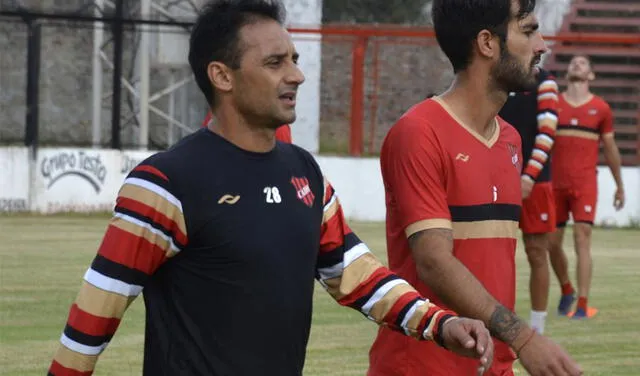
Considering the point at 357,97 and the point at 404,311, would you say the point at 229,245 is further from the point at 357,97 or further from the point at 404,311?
the point at 357,97

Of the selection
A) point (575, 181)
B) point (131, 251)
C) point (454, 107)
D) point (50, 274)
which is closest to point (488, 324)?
point (454, 107)

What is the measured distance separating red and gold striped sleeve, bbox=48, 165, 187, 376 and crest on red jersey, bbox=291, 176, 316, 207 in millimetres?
378

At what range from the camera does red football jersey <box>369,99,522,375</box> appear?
527 cm

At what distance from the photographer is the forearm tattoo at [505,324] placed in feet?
16.1

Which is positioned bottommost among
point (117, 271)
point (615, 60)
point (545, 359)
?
point (615, 60)

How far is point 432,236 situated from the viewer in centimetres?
519

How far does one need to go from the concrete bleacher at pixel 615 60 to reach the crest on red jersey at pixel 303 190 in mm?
22346

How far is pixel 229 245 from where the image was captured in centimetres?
450

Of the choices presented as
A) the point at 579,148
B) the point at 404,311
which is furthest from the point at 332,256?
the point at 579,148

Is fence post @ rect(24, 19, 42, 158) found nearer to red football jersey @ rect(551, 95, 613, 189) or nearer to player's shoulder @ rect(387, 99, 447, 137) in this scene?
red football jersey @ rect(551, 95, 613, 189)

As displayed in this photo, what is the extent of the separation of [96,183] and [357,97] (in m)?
4.81

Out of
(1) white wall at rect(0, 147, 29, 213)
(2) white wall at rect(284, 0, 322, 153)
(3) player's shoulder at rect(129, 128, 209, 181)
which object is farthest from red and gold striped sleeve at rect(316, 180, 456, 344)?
(2) white wall at rect(284, 0, 322, 153)

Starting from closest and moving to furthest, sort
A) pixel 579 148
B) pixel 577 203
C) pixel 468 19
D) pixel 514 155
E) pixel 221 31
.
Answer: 1. pixel 221 31
2. pixel 468 19
3. pixel 514 155
4. pixel 577 203
5. pixel 579 148

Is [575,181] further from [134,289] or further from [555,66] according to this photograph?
[555,66]
